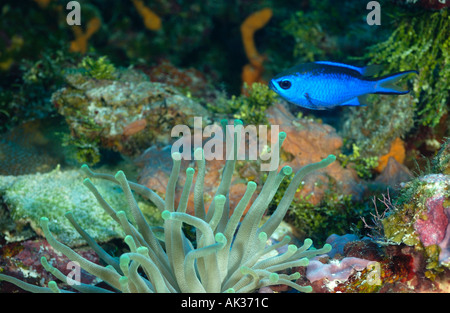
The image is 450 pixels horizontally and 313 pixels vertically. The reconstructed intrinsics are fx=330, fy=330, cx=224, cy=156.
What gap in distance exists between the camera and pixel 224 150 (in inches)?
142

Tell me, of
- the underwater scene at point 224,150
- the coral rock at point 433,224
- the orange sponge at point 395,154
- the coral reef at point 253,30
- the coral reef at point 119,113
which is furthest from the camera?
the coral reef at point 253,30

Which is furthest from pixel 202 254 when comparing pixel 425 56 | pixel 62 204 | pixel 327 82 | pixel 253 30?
pixel 253 30

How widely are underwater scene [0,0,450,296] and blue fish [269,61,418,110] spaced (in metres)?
0.01

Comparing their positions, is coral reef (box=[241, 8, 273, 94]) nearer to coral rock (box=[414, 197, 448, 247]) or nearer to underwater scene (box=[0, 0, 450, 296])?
underwater scene (box=[0, 0, 450, 296])

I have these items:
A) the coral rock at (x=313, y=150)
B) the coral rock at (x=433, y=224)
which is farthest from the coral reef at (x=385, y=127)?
the coral rock at (x=433, y=224)

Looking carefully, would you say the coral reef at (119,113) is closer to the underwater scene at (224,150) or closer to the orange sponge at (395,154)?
the underwater scene at (224,150)

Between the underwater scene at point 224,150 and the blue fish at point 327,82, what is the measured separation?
0.04ft

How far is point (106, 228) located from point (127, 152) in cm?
123

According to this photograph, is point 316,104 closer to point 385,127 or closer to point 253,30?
point 385,127

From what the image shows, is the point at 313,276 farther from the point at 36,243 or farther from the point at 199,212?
the point at 36,243

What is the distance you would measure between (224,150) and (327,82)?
150cm

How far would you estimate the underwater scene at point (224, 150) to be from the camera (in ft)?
6.68

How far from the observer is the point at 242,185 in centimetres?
352
